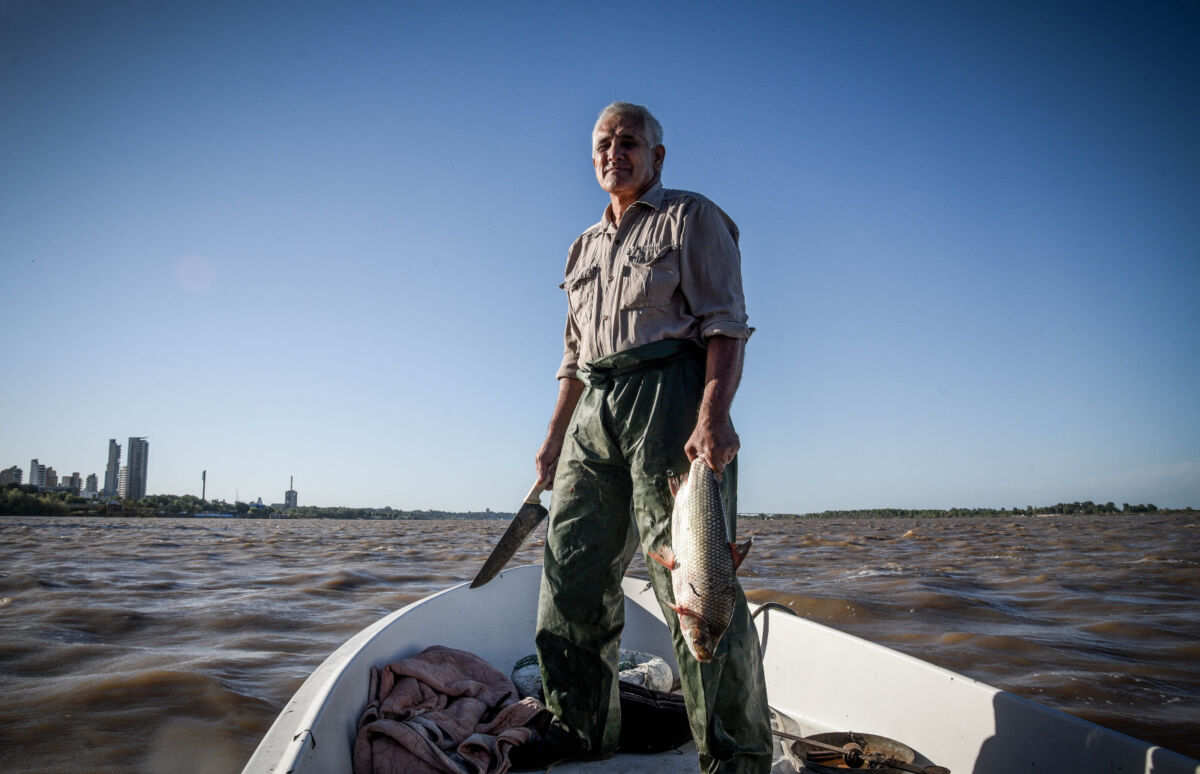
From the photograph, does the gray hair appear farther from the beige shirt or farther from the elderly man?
the beige shirt

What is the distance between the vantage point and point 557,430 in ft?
11.0

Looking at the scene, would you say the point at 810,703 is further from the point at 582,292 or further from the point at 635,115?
the point at 635,115

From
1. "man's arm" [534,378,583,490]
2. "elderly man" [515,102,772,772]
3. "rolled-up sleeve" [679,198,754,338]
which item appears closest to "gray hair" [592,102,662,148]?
"elderly man" [515,102,772,772]

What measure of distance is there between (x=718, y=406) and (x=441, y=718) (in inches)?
86.7

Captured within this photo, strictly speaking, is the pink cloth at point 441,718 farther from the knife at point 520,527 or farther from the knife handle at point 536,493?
the knife handle at point 536,493

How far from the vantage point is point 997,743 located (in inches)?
109

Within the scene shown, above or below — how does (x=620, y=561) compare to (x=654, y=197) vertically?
below

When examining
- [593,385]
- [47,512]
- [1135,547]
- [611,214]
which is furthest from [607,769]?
[47,512]

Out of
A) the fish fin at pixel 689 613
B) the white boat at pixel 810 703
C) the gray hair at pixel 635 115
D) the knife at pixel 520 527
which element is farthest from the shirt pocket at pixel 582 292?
the white boat at pixel 810 703

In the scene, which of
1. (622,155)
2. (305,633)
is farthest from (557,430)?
(305,633)

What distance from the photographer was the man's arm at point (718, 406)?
7.54ft

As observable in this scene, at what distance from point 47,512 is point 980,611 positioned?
240 feet

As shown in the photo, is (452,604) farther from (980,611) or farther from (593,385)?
(980,611)

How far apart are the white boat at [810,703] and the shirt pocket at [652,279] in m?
1.98
